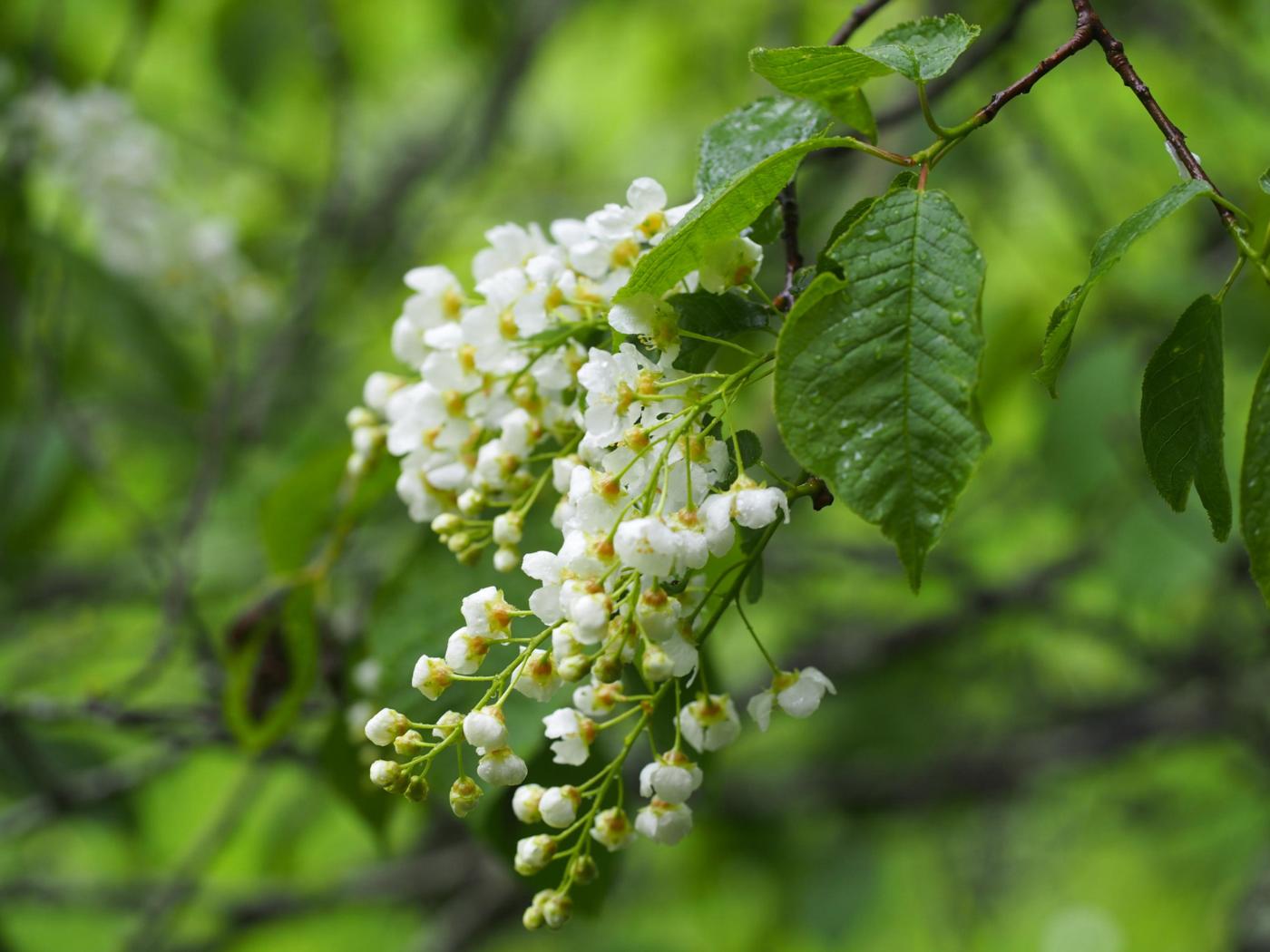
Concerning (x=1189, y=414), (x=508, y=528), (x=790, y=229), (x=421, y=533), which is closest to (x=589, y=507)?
(x=508, y=528)

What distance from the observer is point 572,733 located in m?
0.88

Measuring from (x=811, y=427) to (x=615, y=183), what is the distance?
11.9 feet

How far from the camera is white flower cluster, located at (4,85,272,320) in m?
2.51

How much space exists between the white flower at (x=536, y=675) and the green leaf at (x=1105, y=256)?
0.40m

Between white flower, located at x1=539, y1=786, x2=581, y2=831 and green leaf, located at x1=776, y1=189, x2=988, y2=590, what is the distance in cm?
31

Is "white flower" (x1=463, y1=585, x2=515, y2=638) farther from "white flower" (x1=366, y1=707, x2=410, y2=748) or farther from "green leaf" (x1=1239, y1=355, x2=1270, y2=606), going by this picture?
"green leaf" (x1=1239, y1=355, x2=1270, y2=606)

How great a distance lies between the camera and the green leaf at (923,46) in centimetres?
81

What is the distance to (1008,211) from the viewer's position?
11.3 ft

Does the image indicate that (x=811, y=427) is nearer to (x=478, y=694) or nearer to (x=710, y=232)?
(x=710, y=232)

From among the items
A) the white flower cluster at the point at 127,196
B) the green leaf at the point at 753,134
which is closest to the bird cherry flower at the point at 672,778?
the green leaf at the point at 753,134

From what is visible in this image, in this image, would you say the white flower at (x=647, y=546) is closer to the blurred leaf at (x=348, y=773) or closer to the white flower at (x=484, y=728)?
the white flower at (x=484, y=728)

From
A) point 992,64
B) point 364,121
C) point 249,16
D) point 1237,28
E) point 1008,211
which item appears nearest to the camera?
point 992,64

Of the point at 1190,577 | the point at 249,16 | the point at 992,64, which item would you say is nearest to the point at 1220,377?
the point at 1190,577

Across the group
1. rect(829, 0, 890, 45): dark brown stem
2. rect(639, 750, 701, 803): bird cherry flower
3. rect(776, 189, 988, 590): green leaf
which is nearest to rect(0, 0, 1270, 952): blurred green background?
rect(829, 0, 890, 45): dark brown stem
